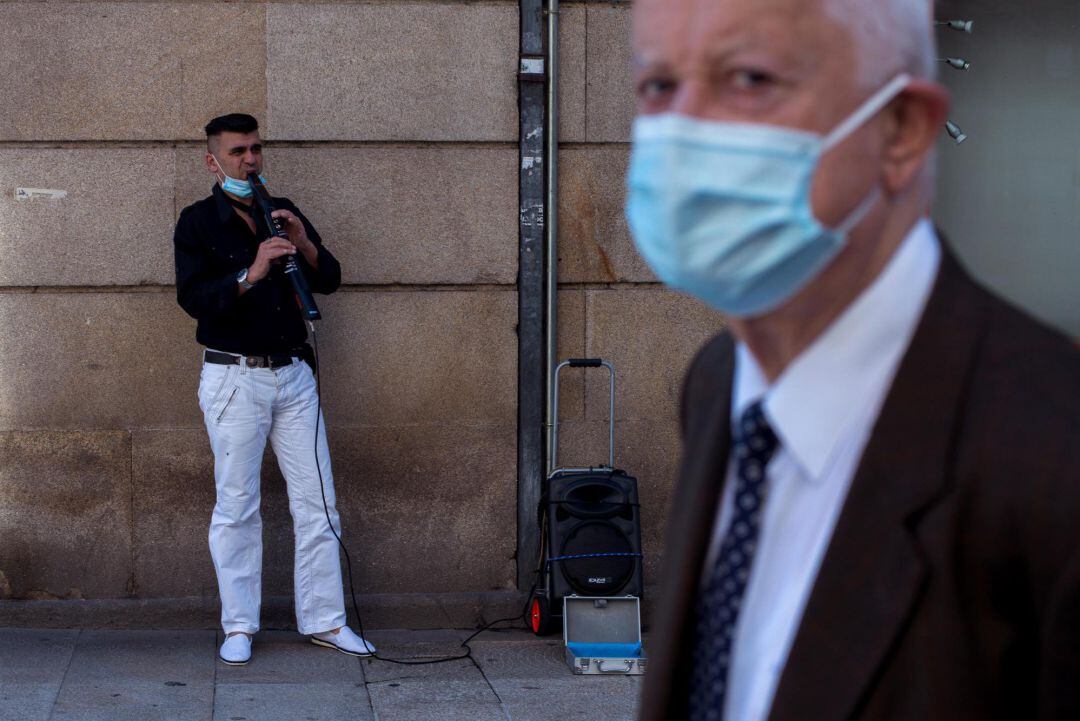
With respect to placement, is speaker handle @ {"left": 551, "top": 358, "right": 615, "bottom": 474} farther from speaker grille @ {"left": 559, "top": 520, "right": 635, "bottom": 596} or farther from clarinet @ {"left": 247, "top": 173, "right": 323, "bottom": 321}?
clarinet @ {"left": 247, "top": 173, "right": 323, "bottom": 321}

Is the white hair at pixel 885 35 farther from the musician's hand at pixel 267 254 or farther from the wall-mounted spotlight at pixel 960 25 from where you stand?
the wall-mounted spotlight at pixel 960 25

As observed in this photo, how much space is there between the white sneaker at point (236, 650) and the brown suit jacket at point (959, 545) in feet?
17.3

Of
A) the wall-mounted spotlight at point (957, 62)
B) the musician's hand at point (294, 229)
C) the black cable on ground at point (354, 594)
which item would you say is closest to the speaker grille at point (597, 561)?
the black cable on ground at point (354, 594)

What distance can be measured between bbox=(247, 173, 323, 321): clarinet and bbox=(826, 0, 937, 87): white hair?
4539mm

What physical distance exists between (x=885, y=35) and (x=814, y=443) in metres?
0.41

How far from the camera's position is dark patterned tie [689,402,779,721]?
4.79 feet

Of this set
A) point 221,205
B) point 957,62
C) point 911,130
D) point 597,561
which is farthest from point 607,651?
point 911,130

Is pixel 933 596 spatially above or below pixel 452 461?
above

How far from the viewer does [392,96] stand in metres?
6.89

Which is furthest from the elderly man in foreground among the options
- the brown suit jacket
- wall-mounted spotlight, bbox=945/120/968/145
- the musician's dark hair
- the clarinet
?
wall-mounted spotlight, bbox=945/120/968/145

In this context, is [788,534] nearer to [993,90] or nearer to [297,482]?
[297,482]

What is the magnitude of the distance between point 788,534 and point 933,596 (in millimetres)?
218

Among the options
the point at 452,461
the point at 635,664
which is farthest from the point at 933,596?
the point at 452,461

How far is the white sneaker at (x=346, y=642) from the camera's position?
6.47m
